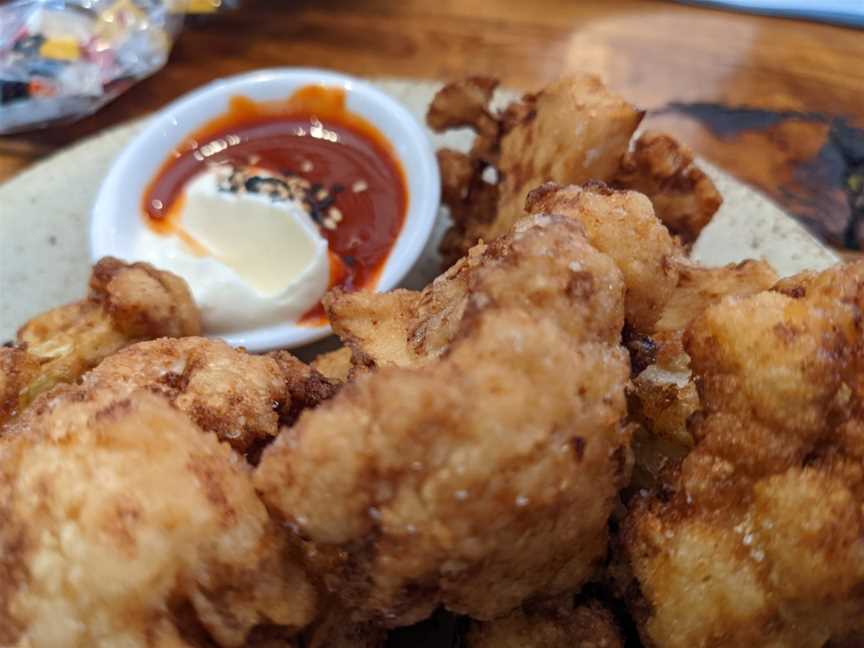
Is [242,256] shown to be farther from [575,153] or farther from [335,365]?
[575,153]

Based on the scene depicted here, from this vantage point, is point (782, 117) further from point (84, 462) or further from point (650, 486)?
point (84, 462)

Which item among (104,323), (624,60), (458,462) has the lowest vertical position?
(104,323)

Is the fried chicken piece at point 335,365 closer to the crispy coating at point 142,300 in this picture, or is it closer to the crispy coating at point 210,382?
the crispy coating at point 210,382

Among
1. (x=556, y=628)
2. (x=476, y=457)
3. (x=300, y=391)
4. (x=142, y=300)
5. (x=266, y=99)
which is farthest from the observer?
(x=266, y=99)

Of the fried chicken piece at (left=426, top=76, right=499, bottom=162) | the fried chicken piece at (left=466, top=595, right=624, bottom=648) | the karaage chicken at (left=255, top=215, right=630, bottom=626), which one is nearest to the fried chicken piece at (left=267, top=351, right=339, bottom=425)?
the karaage chicken at (left=255, top=215, right=630, bottom=626)

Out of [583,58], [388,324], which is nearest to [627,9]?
[583,58]

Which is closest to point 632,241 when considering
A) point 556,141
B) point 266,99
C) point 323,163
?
point 556,141
